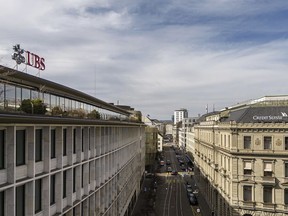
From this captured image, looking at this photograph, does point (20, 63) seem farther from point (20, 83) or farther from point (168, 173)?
point (168, 173)

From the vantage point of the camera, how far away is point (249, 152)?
184 ft

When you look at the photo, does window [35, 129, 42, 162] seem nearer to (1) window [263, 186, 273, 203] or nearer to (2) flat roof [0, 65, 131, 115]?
(2) flat roof [0, 65, 131, 115]

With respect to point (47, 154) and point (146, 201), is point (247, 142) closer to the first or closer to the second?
point (146, 201)

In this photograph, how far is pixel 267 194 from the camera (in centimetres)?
5441

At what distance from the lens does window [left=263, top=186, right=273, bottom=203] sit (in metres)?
54.1

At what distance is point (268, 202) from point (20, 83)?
4450cm

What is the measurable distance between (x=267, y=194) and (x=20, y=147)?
145 ft

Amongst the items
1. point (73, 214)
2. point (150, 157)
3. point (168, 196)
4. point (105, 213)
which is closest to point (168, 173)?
point (150, 157)

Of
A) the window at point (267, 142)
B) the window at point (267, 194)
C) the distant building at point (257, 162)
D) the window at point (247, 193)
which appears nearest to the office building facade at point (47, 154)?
the distant building at point (257, 162)

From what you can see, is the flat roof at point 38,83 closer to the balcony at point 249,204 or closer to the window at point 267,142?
the window at point 267,142

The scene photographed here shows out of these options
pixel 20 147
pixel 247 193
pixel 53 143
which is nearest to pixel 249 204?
pixel 247 193

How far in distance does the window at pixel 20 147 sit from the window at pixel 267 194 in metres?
43.5

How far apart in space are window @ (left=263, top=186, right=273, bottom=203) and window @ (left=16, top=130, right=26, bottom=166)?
43549mm

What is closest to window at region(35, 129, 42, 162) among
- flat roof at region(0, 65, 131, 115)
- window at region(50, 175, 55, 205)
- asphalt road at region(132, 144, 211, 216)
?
window at region(50, 175, 55, 205)
